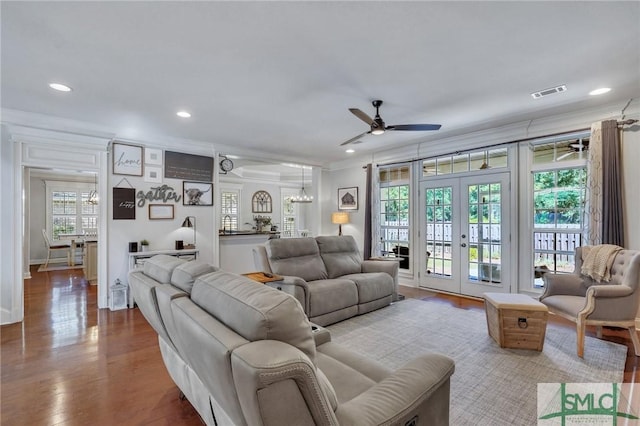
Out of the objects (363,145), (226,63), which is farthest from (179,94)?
(363,145)

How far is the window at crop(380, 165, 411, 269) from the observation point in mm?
5758

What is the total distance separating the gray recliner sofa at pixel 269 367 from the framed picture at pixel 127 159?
3570mm

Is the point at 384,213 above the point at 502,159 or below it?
below

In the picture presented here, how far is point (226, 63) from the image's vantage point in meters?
2.57

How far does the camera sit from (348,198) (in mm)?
6750

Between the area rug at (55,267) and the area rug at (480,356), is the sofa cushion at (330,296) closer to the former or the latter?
the area rug at (480,356)

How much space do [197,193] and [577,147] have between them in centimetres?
566

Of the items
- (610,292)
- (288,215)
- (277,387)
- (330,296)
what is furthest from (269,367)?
(288,215)

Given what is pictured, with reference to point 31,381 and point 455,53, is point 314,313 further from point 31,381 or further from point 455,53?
point 455,53

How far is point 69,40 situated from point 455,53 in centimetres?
295

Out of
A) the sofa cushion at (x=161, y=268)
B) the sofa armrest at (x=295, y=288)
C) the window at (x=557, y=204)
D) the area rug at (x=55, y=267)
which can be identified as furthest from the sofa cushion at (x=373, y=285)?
the area rug at (x=55, y=267)

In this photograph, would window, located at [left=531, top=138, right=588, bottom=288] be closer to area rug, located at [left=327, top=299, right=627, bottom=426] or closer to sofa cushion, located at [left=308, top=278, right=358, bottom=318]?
area rug, located at [left=327, top=299, right=627, bottom=426]

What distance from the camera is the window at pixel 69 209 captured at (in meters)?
8.06

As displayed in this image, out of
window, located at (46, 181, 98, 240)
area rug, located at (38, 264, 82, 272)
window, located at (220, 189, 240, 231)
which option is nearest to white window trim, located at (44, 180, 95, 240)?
window, located at (46, 181, 98, 240)
